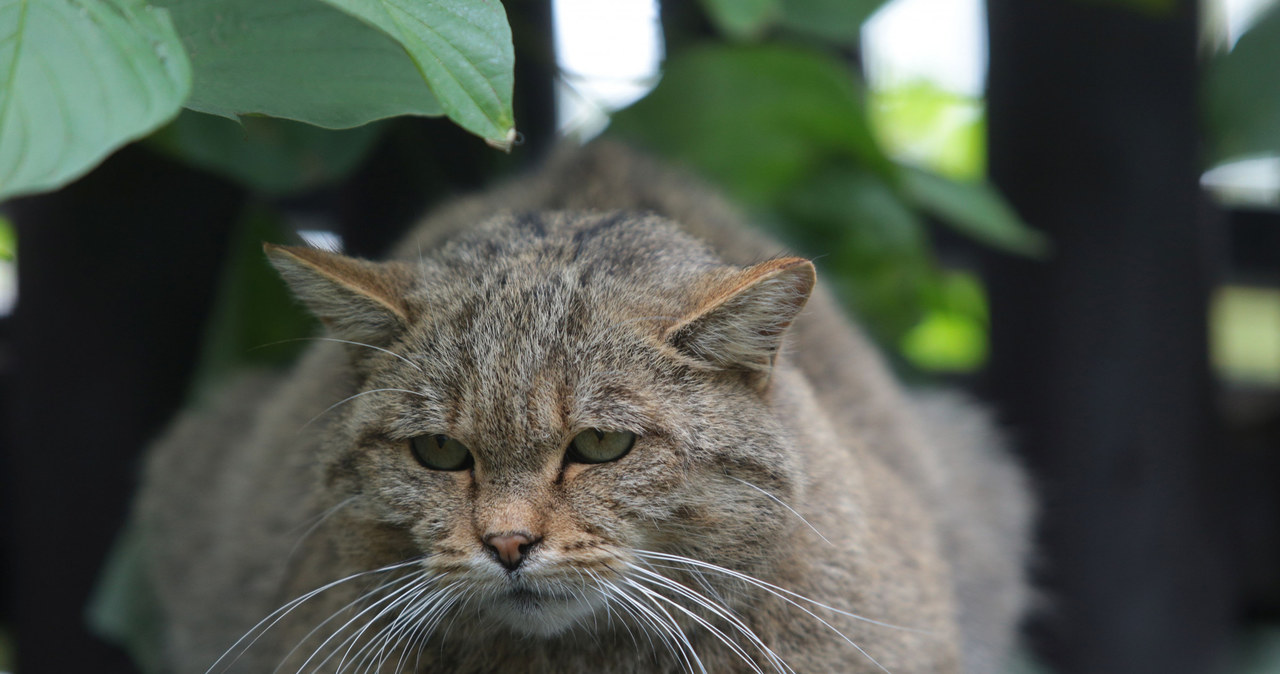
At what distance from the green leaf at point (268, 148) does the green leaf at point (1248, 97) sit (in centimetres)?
151

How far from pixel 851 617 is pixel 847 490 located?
0.15 metres

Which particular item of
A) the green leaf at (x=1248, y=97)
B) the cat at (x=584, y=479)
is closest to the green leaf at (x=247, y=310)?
the cat at (x=584, y=479)

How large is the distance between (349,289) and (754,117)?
1045 mm

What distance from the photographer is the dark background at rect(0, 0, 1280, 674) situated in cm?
193

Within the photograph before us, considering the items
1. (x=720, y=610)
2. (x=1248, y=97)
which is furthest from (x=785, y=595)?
(x=1248, y=97)

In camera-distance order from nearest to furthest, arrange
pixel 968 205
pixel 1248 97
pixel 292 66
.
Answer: pixel 292 66 < pixel 968 205 < pixel 1248 97

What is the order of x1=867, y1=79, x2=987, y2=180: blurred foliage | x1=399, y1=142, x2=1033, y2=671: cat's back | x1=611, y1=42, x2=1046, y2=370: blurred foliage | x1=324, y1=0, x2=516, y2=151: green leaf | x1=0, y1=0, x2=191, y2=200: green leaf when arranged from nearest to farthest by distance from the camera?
x1=0, y1=0, x2=191, y2=200: green leaf → x1=324, y1=0, x2=516, y2=151: green leaf → x1=399, y1=142, x2=1033, y2=671: cat's back → x1=611, y1=42, x2=1046, y2=370: blurred foliage → x1=867, y1=79, x2=987, y2=180: blurred foliage

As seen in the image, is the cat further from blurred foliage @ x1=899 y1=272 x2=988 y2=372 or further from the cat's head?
blurred foliage @ x1=899 y1=272 x2=988 y2=372

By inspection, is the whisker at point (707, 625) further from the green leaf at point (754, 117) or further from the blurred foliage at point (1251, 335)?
the blurred foliage at point (1251, 335)

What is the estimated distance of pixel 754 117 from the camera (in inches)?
78.2

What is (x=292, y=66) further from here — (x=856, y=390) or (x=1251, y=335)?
(x=1251, y=335)

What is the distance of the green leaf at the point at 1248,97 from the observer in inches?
76.2

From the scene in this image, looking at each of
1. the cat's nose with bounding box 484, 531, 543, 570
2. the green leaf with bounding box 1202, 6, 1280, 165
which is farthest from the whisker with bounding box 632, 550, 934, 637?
the green leaf with bounding box 1202, 6, 1280, 165

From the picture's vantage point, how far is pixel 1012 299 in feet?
7.43
